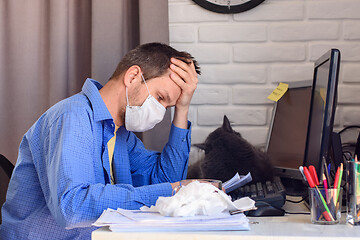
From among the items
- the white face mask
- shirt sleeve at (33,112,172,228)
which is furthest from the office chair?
the white face mask

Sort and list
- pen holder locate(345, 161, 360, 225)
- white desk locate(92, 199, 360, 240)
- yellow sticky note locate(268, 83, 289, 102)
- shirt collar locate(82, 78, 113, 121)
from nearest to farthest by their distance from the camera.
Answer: white desk locate(92, 199, 360, 240) < pen holder locate(345, 161, 360, 225) < shirt collar locate(82, 78, 113, 121) < yellow sticky note locate(268, 83, 289, 102)

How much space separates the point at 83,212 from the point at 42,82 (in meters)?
1.04

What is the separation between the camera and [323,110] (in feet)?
3.84

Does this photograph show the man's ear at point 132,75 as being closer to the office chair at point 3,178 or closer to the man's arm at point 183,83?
the man's arm at point 183,83

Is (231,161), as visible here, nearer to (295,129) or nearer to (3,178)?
(295,129)

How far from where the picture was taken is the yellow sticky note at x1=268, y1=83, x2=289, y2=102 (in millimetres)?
1835

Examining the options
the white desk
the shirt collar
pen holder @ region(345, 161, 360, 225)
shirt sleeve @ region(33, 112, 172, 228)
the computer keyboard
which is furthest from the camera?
the shirt collar

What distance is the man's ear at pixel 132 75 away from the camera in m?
1.47

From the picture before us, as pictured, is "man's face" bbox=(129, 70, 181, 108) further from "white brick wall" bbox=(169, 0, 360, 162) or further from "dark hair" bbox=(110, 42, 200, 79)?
"white brick wall" bbox=(169, 0, 360, 162)

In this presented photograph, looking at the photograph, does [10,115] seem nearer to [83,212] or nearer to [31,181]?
[31,181]

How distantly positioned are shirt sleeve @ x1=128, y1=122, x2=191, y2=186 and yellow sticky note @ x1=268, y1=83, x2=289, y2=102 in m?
0.36

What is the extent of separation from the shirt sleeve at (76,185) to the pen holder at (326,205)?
35 centimetres

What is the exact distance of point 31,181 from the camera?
51.6 inches

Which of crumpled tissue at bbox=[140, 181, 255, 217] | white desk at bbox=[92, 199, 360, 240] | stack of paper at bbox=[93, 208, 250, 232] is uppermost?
crumpled tissue at bbox=[140, 181, 255, 217]
